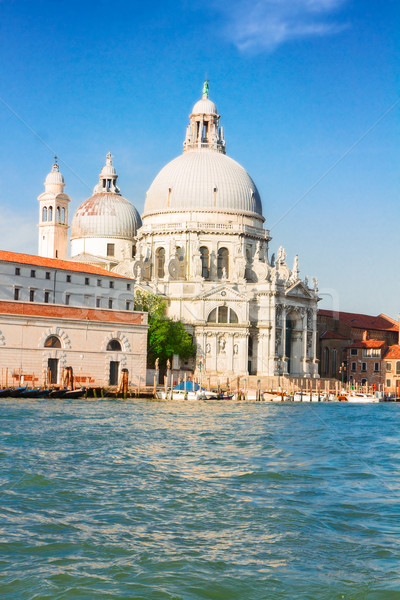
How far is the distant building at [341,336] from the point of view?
219ft

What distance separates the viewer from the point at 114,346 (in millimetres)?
43719

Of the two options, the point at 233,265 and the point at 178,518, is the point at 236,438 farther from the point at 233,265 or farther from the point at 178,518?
the point at 233,265

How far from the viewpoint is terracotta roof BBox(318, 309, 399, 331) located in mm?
69938

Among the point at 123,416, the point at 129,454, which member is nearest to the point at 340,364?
the point at 123,416

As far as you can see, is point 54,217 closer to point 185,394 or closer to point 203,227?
point 203,227

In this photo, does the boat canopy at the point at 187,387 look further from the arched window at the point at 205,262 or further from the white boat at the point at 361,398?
the arched window at the point at 205,262

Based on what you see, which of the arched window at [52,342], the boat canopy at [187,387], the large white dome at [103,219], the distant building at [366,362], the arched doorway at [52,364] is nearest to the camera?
the arched doorway at [52,364]

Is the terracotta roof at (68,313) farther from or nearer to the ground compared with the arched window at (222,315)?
nearer to the ground

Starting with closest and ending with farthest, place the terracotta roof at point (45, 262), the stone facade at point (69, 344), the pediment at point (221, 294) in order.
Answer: the stone facade at point (69, 344)
the terracotta roof at point (45, 262)
the pediment at point (221, 294)

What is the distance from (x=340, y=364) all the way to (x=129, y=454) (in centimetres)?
5014

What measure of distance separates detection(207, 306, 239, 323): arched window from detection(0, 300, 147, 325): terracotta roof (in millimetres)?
11096

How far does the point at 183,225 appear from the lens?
6034 cm

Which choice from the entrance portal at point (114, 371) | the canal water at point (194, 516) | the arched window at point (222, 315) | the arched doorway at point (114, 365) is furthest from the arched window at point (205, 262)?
the canal water at point (194, 516)

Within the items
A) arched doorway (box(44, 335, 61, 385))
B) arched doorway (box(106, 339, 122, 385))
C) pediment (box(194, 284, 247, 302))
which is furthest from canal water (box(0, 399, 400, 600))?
pediment (box(194, 284, 247, 302))
